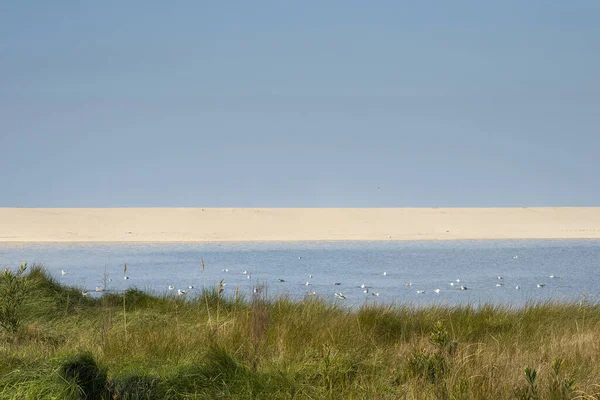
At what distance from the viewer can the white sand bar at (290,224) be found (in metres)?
37.3

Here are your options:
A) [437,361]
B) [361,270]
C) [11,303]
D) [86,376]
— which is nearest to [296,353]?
[437,361]

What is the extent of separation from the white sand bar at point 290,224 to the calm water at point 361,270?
31.7 feet

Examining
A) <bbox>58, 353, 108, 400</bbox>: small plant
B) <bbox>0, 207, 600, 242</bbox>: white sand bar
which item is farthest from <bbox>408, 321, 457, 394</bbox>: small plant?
<bbox>0, 207, 600, 242</bbox>: white sand bar

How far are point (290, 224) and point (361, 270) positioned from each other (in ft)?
87.5

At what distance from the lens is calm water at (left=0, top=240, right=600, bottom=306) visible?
13.3m

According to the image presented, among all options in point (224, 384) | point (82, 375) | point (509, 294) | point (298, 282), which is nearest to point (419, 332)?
point (224, 384)

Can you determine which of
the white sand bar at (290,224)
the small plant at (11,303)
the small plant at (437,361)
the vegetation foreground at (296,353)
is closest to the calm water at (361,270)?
the vegetation foreground at (296,353)

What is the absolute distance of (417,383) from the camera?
4770 mm

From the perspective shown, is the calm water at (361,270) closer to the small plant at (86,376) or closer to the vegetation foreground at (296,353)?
the vegetation foreground at (296,353)

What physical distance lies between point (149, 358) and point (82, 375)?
1135 mm

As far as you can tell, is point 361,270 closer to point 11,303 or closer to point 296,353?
point 11,303

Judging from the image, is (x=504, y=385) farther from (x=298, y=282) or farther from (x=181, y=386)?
(x=298, y=282)

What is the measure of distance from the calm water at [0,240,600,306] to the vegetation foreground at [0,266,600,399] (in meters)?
2.04

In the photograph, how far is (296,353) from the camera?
5570 millimetres
